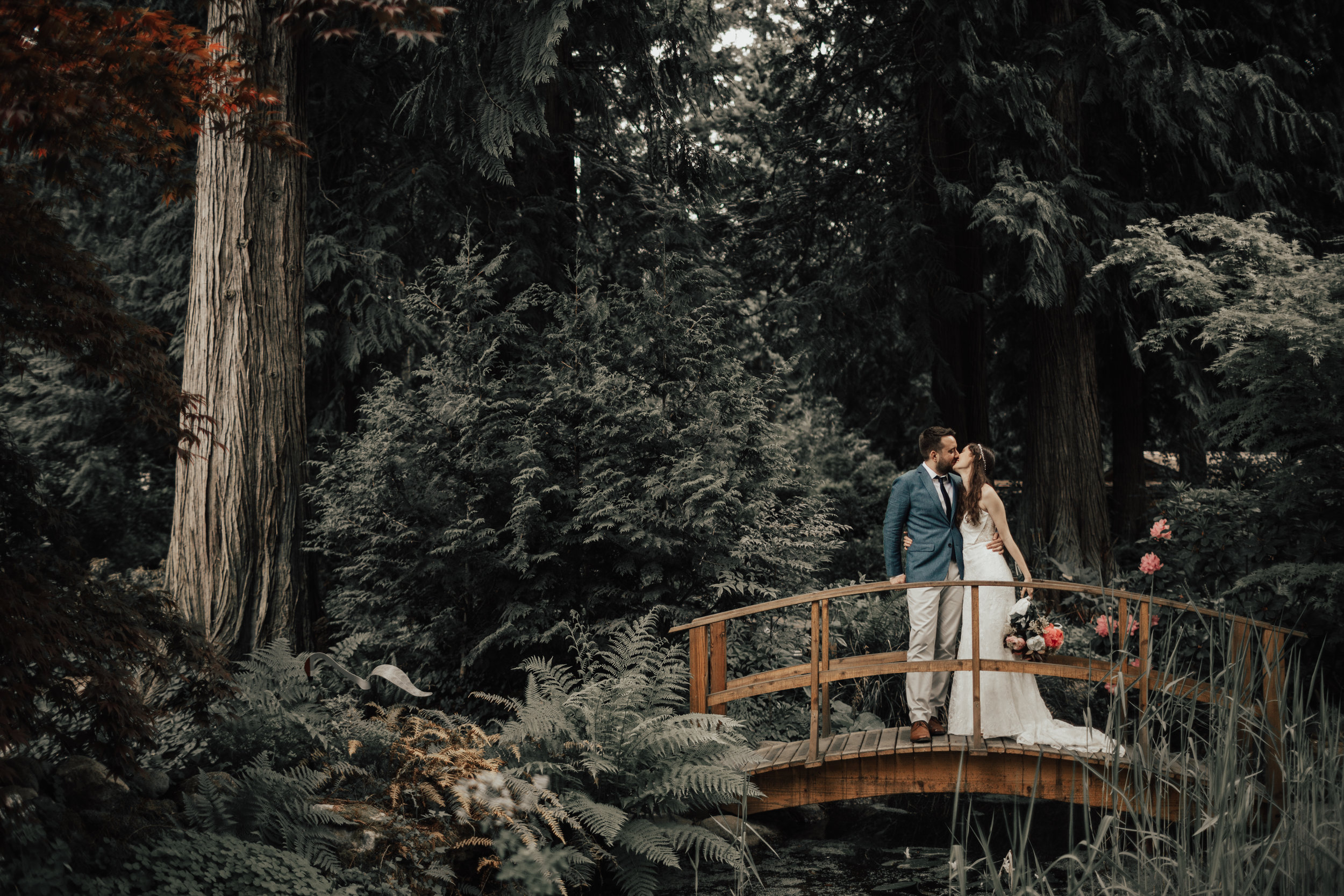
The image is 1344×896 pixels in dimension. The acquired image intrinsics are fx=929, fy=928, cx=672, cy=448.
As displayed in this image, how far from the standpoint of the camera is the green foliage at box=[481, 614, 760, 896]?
16.4ft

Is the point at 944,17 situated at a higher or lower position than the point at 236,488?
higher

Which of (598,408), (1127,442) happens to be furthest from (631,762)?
(1127,442)

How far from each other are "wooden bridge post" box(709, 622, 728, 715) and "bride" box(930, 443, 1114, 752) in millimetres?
1538

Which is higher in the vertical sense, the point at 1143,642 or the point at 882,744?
the point at 1143,642

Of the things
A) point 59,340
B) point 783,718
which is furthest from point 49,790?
point 783,718

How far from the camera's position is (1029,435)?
35.9 feet

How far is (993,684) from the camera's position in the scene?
238 inches

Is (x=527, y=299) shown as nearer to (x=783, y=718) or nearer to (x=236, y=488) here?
(x=236, y=488)

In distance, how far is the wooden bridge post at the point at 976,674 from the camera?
568cm

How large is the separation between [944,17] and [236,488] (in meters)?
8.64

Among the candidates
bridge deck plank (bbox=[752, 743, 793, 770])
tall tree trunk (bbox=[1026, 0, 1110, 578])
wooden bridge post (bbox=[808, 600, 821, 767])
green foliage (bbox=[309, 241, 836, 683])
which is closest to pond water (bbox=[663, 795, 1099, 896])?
bridge deck plank (bbox=[752, 743, 793, 770])

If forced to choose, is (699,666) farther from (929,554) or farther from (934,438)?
(934,438)

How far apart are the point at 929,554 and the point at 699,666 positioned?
5.52ft

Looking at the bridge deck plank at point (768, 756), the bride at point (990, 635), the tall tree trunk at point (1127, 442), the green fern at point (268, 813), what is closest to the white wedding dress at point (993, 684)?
the bride at point (990, 635)
